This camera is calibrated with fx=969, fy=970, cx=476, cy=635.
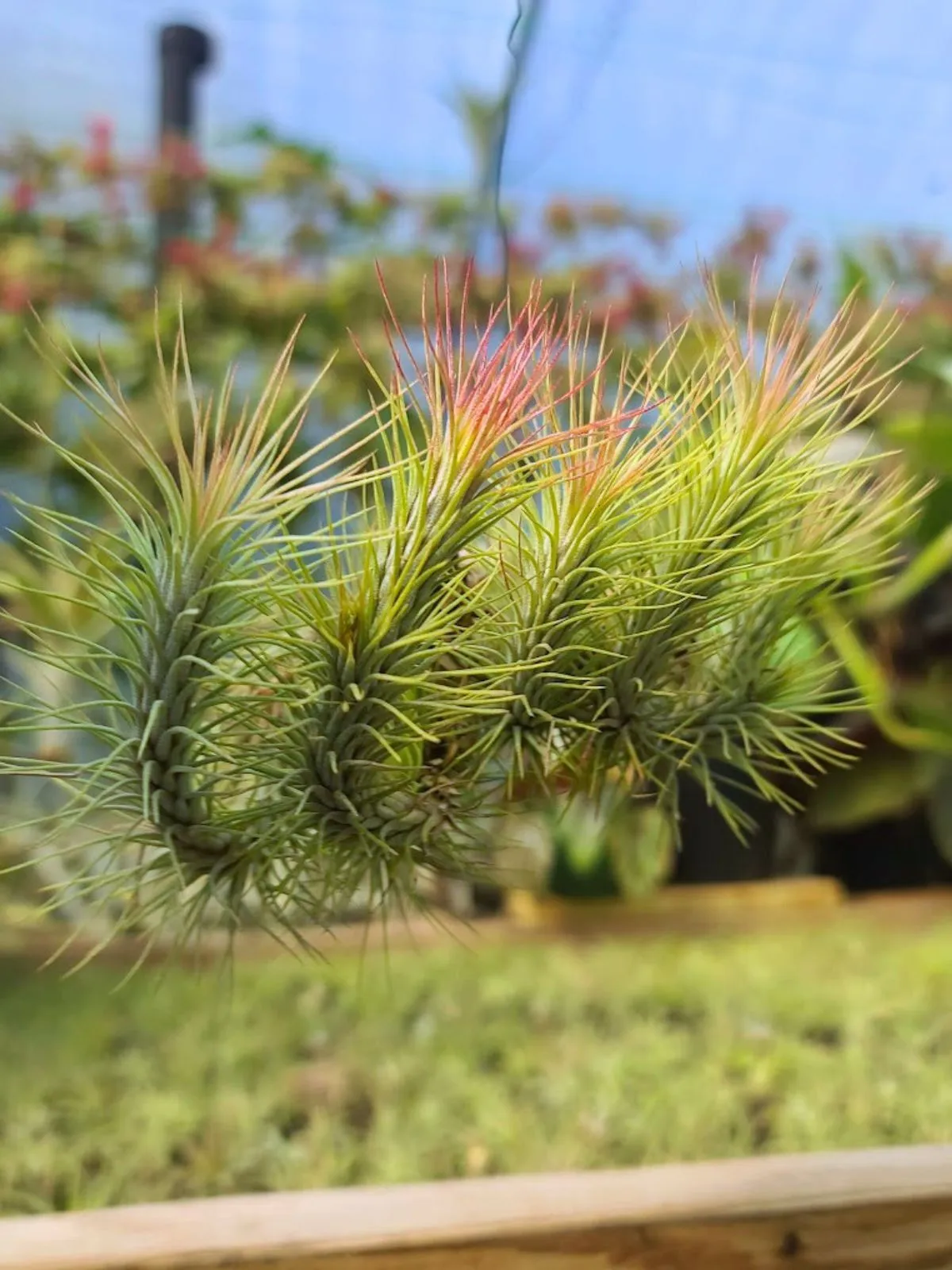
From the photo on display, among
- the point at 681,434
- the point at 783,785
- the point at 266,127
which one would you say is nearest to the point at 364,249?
the point at 266,127

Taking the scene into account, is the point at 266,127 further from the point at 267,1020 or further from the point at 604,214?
the point at 267,1020

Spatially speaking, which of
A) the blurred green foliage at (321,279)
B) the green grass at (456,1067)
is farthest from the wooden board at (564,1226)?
the blurred green foliage at (321,279)

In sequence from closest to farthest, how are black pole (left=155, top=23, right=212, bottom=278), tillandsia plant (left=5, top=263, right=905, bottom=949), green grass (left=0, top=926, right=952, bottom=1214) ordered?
tillandsia plant (left=5, top=263, right=905, bottom=949) → green grass (left=0, top=926, right=952, bottom=1214) → black pole (left=155, top=23, right=212, bottom=278)

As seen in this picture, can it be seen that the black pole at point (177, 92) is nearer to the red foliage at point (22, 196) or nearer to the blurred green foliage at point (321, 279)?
the blurred green foliage at point (321, 279)

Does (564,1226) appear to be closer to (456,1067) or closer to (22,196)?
(456,1067)

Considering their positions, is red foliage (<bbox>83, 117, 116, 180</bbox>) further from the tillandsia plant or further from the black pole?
the tillandsia plant

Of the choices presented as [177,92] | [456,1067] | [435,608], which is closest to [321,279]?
[177,92]

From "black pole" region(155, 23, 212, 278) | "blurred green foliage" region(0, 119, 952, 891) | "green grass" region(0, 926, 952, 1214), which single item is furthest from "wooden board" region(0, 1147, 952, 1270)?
"black pole" region(155, 23, 212, 278)

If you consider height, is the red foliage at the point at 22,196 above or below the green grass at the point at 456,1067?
above
